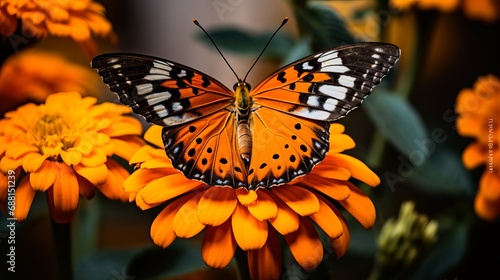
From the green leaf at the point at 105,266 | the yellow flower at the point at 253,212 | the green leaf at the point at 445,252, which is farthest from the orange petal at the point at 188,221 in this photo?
the green leaf at the point at 445,252

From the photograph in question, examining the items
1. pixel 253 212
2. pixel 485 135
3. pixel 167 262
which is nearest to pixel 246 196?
pixel 253 212

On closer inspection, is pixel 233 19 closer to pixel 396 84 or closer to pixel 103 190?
pixel 396 84

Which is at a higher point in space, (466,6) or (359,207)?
(466,6)

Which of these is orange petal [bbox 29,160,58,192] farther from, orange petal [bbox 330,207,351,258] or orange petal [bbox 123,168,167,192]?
orange petal [bbox 330,207,351,258]

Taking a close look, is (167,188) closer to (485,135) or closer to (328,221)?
(328,221)

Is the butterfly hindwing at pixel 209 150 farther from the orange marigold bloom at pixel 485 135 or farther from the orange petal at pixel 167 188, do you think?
the orange marigold bloom at pixel 485 135

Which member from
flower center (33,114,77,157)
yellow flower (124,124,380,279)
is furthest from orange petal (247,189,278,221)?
flower center (33,114,77,157)
